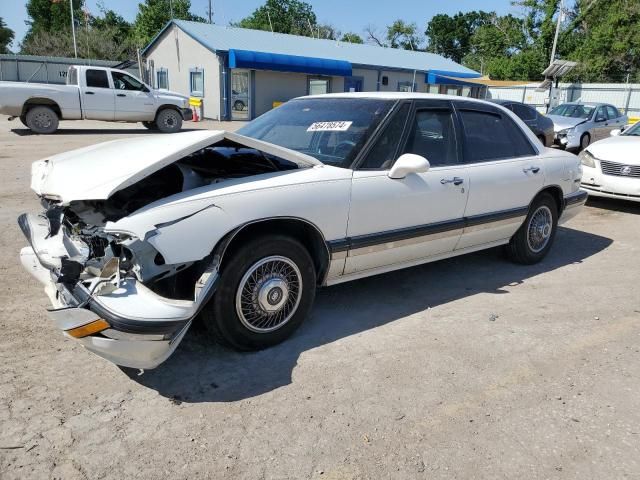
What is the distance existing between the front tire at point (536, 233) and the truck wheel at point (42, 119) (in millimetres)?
13809

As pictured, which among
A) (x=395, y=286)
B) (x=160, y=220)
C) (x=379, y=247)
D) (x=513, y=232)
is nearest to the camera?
(x=160, y=220)

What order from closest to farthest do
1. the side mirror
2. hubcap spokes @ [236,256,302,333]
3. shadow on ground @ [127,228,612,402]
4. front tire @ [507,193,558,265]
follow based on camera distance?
shadow on ground @ [127,228,612,402] < hubcap spokes @ [236,256,302,333] < the side mirror < front tire @ [507,193,558,265]

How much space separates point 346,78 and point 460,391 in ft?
89.5

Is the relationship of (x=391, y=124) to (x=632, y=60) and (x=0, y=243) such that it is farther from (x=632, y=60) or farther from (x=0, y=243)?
(x=632, y=60)

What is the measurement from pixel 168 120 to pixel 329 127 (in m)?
14.2

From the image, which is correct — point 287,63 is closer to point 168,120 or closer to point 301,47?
point 301,47

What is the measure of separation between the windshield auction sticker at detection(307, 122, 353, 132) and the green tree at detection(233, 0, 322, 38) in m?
73.1

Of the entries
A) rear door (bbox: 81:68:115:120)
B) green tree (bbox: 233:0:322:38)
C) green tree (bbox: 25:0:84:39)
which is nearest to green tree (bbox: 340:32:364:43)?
green tree (bbox: 233:0:322:38)

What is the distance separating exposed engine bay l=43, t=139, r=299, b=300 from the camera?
109 inches

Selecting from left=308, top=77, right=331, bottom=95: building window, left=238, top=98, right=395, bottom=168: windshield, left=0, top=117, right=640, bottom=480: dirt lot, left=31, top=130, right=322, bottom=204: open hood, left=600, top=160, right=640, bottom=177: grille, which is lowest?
left=0, top=117, right=640, bottom=480: dirt lot

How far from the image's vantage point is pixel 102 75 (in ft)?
50.3

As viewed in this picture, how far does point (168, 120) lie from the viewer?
16.9m

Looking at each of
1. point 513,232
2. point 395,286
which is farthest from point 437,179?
point 513,232

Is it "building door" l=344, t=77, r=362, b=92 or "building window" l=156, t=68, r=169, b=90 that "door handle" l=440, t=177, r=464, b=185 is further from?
"building window" l=156, t=68, r=169, b=90
